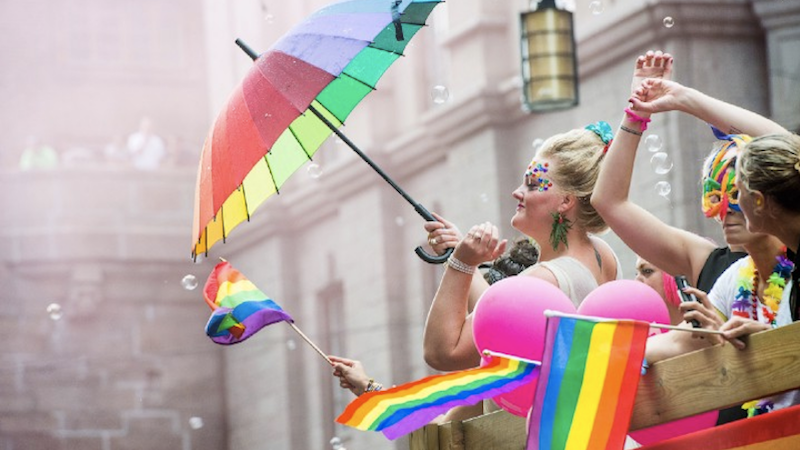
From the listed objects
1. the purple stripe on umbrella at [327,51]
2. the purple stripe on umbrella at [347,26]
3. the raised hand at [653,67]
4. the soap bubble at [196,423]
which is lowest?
the soap bubble at [196,423]

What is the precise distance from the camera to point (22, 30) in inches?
1000

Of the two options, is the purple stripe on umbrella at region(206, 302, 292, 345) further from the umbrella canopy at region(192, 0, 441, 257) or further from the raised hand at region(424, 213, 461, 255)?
the raised hand at region(424, 213, 461, 255)

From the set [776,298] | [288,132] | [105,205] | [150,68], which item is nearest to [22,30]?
[150,68]

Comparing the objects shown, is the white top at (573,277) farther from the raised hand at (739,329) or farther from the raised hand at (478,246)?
the raised hand at (739,329)

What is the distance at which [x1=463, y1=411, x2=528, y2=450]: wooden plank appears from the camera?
3.78m

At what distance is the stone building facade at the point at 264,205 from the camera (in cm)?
1215

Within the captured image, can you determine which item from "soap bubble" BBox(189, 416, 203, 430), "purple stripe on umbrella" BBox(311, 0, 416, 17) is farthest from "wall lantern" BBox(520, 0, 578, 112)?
"soap bubble" BBox(189, 416, 203, 430)

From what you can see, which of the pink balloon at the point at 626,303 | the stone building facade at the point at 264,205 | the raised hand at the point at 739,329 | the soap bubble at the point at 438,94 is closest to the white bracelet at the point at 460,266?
the pink balloon at the point at 626,303

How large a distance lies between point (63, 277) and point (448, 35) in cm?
925

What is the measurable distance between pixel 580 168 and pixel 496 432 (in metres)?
0.79

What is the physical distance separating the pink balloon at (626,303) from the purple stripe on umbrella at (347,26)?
56.7 inches

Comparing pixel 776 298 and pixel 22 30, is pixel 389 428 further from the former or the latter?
pixel 22 30

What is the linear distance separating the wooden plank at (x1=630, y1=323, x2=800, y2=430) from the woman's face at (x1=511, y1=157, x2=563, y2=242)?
42.5 inches

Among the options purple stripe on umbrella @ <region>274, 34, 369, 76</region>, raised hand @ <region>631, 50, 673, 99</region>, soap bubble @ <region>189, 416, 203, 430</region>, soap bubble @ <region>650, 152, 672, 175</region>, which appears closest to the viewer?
raised hand @ <region>631, 50, 673, 99</region>
